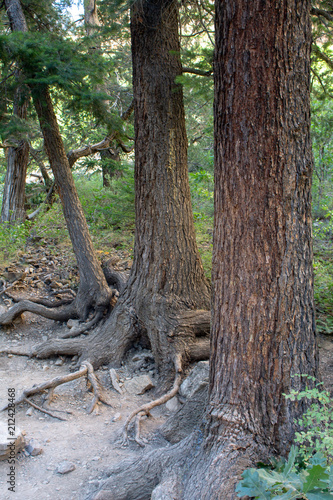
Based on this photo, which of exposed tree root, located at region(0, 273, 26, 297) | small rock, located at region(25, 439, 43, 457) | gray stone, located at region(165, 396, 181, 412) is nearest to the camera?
small rock, located at region(25, 439, 43, 457)

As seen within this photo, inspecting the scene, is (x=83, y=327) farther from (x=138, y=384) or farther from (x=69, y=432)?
(x=69, y=432)

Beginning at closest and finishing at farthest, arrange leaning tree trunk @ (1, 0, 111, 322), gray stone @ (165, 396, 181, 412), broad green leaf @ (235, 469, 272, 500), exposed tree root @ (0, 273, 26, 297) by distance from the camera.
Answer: broad green leaf @ (235, 469, 272, 500) < gray stone @ (165, 396, 181, 412) < leaning tree trunk @ (1, 0, 111, 322) < exposed tree root @ (0, 273, 26, 297)

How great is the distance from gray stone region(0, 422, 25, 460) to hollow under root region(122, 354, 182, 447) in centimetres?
100

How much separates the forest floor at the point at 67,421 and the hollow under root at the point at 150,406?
70 millimetres

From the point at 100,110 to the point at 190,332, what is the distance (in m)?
4.07

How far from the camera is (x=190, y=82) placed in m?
4.51

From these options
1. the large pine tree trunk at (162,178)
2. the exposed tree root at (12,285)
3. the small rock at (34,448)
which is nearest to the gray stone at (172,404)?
the large pine tree trunk at (162,178)

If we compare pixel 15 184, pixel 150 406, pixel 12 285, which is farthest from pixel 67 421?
pixel 15 184

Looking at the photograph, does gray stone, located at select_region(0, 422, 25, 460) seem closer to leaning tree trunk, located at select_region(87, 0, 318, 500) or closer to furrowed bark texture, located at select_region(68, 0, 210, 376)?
leaning tree trunk, located at select_region(87, 0, 318, 500)

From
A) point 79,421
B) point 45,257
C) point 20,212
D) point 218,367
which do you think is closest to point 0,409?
point 79,421

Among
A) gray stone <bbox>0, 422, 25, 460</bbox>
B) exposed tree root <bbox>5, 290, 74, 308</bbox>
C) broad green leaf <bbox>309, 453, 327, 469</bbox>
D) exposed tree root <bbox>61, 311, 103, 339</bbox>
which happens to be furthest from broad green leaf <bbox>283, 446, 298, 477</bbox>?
exposed tree root <bbox>5, 290, 74, 308</bbox>

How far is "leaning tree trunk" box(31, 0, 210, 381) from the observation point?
4.64 m

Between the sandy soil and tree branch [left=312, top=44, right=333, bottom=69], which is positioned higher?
tree branch [left=312, top=44, right=333, bottom=69]

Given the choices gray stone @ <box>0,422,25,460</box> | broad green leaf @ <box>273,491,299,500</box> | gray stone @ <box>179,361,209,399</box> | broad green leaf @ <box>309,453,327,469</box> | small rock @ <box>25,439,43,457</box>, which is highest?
broad green leaf @ <box>309,453,327,469</box>
